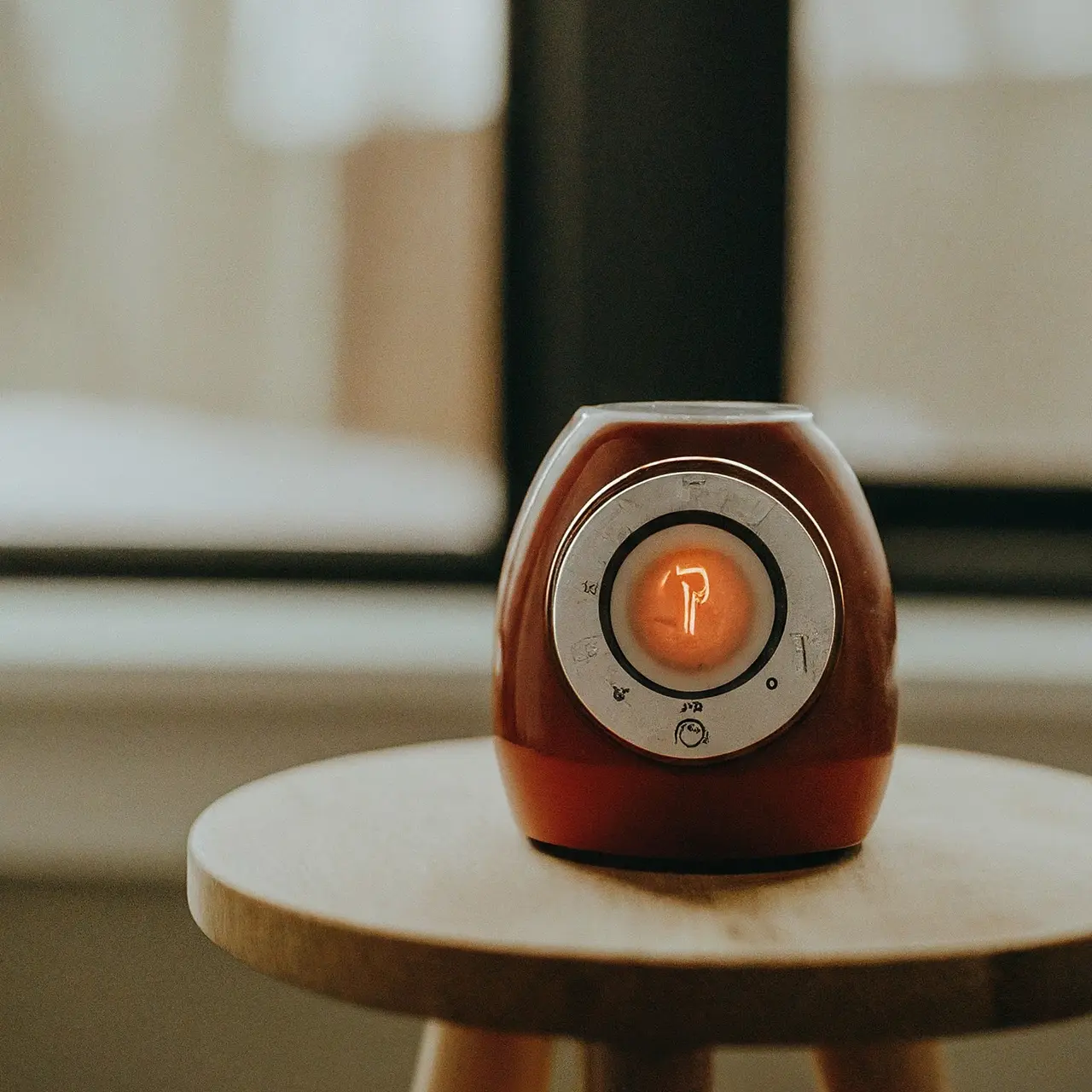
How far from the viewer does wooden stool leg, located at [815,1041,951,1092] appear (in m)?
0.69

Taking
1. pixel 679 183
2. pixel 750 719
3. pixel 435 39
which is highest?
pixel 435 39

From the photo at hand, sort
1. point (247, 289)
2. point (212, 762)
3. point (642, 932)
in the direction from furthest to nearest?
point (247, 289) → point (212, 762) → point (642, 932)

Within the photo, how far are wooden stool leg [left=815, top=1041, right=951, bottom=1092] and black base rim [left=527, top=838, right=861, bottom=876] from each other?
148mm

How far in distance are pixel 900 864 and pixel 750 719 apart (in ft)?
0.29

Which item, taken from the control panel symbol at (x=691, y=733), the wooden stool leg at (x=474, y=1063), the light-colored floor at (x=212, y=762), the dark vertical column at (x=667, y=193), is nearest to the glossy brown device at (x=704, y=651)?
the control panel symbol at (x=691, y=733)

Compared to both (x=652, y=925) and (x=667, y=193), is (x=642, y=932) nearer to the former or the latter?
(x=652, y=925)

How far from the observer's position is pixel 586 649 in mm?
567

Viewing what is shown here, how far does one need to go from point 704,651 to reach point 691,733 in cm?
3

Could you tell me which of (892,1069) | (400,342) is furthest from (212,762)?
(892,1069)

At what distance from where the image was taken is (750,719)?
1.82ft

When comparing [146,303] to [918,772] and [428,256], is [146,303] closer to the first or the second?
[428,256]

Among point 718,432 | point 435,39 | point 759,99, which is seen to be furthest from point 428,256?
point 718,432

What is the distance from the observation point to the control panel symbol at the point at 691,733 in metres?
0.55

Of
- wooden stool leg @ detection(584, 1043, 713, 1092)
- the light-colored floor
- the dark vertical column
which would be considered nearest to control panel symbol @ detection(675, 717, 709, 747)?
wooden stool leg @ detection(584, 1043, 713, 1092)
